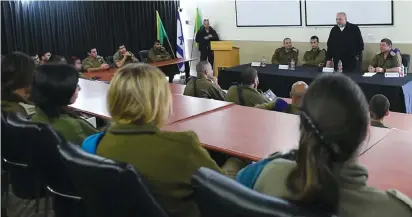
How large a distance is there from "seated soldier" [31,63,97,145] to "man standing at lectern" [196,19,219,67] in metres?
7.14

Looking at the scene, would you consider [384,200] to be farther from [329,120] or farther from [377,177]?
[377,177]

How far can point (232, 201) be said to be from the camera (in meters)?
1.01

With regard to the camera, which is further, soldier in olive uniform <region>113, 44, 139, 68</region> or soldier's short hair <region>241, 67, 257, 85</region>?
soldier in olive uniform <region>113, 44, 139, 68</region>

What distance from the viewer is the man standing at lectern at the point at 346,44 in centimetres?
667

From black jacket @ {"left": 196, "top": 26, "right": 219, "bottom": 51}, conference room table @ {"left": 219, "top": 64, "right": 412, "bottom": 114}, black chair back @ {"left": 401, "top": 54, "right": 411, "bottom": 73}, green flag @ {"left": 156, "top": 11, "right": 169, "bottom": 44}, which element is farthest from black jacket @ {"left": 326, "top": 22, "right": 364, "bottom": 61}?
green flag @ {"left": 156, "top": 11, "right": 169, "bottom": 44}

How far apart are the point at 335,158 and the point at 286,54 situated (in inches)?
263

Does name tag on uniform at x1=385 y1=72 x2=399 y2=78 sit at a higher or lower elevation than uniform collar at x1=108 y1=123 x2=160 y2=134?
lower

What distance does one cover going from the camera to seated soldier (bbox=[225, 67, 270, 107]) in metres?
3.67

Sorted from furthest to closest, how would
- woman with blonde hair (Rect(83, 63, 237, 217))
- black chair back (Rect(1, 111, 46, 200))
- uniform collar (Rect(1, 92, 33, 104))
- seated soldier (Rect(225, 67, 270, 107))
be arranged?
seated soldier (Rect(225, 67, 270, 107))
uniform collar (Rect(1, 92, 33, 104))
black chair back (Rect(1, 111, 46, 200))
woman with blonde hair (Rect(83, 63, 237, 217))

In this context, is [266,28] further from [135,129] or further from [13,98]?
[135,129]

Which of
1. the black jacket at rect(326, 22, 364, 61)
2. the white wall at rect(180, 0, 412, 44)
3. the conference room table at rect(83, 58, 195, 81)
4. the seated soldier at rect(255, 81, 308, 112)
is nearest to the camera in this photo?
the seated soldier at rect(255, 81, 308, 112)

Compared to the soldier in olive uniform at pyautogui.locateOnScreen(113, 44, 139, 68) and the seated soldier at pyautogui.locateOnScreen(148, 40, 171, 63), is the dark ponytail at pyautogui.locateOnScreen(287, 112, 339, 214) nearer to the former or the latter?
the soldier in olive uniform at pyautogui.locateOnScreen(113, 44, 139, 68)

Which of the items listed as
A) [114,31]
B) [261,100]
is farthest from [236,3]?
[261,100]

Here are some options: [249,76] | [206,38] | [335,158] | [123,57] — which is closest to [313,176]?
[335,158]
